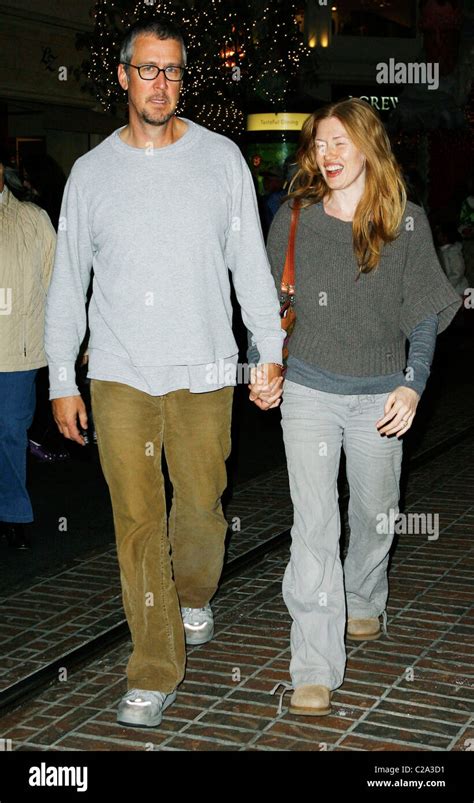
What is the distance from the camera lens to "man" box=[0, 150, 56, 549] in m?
6.63

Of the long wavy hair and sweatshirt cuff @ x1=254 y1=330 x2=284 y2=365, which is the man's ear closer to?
the long wavy hair

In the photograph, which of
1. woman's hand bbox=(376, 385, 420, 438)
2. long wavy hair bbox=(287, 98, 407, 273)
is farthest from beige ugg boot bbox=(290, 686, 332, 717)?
long wavy hair bbox=(287, 98, 407, 273)

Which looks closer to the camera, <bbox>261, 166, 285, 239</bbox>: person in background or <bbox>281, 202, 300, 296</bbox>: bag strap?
<bbox>281, 202, 300, 296</bbox>: bag strap

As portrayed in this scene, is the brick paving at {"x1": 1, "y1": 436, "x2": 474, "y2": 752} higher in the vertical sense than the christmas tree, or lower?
lower

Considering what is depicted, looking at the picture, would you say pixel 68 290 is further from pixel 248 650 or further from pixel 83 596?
pixel 83 596

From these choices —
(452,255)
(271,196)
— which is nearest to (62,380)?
(271,196)

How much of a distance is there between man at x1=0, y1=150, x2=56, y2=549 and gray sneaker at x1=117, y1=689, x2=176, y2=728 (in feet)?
8.58

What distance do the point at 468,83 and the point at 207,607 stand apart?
16360mm

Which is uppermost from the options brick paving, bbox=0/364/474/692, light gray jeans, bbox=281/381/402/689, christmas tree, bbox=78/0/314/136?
christmas tree, bbox=78/0/314/136

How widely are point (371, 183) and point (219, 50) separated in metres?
11.3

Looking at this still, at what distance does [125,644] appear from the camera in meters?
5.25

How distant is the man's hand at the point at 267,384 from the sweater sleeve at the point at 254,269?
36 millimetres

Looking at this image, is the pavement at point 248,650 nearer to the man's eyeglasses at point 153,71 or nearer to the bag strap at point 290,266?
the bag strap at point 290,266

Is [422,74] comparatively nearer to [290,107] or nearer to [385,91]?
[290,107]
